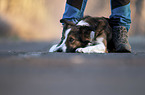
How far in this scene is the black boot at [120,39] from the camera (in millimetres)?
1742

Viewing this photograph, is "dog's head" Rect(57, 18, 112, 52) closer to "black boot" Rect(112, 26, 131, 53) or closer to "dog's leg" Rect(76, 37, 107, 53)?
"dog's leg" Rect(76, 37, 107, 53)

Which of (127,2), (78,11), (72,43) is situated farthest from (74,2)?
(127,2)

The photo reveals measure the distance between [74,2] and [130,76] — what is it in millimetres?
1352

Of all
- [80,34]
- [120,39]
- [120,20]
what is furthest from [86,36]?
[120,20]

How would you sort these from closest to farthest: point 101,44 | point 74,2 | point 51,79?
point 51,79 < point 101,44 < point 74,2

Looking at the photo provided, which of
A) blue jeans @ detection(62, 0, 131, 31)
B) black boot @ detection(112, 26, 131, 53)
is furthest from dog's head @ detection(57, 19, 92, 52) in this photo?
black boot @ detection(112, 26, 131, 53)

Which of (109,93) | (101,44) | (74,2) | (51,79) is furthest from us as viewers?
(74,2)

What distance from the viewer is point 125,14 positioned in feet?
6.33

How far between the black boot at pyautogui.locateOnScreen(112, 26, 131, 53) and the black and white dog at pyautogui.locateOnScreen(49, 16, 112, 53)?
0.51 ft

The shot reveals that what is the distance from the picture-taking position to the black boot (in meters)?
1.74

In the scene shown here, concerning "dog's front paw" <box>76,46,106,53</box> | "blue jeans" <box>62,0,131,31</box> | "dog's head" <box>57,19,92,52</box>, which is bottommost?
"dog's front paw" <box>76,46,106,53</box>

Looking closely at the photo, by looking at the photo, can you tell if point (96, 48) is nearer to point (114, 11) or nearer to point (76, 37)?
point (76, 37)

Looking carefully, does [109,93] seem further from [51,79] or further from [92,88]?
[51,79]

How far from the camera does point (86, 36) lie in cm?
166
